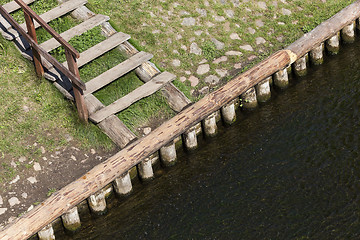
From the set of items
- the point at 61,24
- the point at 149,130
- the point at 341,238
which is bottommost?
the point at 341,238

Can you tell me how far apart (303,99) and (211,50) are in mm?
2355

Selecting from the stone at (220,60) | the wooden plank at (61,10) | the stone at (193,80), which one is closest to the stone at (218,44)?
the stone at (220,60)

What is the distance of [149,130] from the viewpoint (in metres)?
13.8

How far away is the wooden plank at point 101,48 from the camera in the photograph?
14.4m

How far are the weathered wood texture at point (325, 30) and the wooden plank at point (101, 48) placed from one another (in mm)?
3788

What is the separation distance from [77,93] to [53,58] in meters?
0.82

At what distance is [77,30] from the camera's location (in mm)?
14984

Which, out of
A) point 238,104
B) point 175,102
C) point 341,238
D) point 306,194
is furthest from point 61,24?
point 341,238

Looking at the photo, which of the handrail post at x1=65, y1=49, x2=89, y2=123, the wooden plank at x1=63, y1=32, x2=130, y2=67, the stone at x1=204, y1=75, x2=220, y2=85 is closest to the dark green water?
the stone at x1=204, y1=75, x2=220, y2=85

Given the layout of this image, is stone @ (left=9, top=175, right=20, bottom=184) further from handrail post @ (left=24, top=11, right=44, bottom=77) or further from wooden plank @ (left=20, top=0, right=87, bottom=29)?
wooden plank @ (left=20, top=0, right=87, bottom=29)

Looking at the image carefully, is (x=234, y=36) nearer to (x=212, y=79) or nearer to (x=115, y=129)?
(x=212, y=79)

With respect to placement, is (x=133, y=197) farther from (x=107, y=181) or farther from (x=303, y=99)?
(x=303, y=99)

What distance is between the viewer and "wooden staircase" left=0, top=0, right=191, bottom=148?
44.6ft

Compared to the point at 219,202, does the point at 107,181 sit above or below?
above
